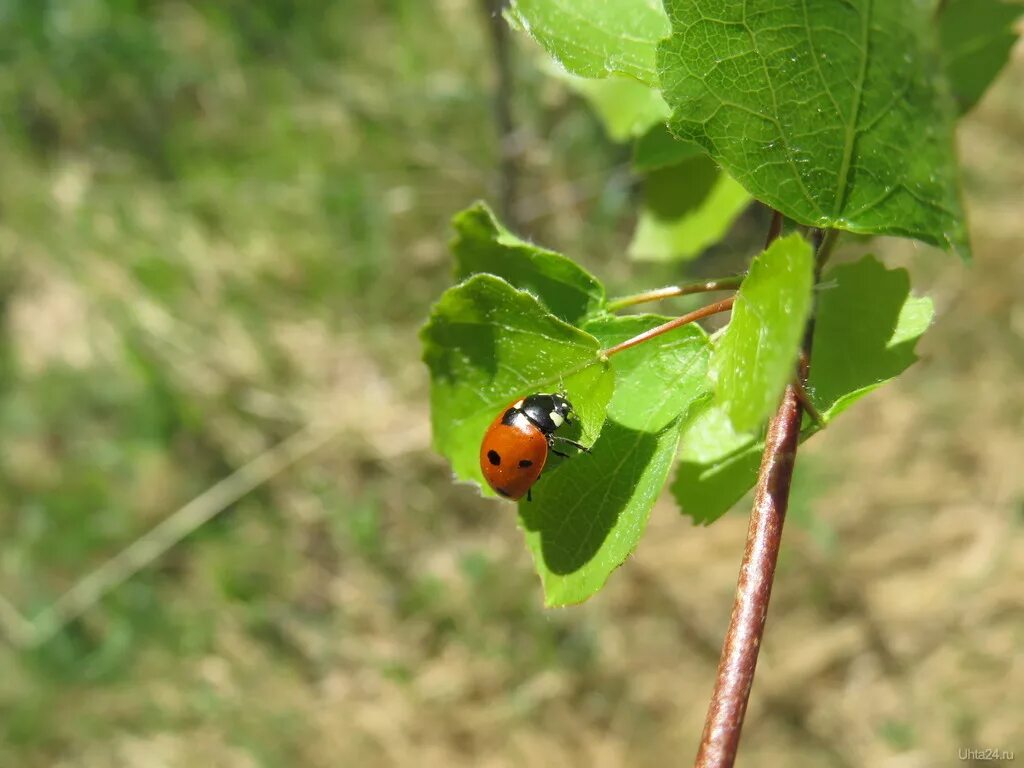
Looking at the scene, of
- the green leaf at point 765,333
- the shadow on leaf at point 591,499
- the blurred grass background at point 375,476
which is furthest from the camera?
the blurred grass background at point 375,476

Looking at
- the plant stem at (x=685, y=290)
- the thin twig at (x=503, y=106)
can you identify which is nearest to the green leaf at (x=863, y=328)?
the plant stem at (x=685, y=290)

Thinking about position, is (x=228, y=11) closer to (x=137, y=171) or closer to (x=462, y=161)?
(x=137, y=171)

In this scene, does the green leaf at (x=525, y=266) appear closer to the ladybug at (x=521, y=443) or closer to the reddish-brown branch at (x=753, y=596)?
the ladybug at (x=521, y=443)

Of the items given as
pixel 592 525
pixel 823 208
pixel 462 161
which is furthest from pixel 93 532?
pixel 823 208

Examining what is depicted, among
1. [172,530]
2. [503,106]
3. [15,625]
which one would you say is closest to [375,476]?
[172,530]

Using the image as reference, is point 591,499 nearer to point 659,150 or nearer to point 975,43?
point 659,150
